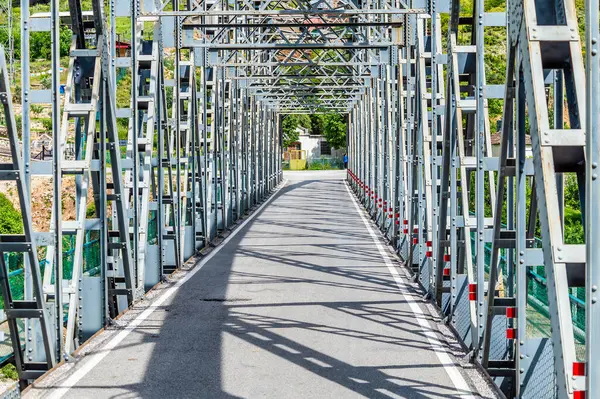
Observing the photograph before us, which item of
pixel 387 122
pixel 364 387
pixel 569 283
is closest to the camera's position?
pixel 569 283

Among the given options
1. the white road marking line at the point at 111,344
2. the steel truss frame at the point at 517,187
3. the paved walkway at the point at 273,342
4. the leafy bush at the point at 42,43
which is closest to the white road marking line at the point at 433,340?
the paved walkway at the point at 273,342

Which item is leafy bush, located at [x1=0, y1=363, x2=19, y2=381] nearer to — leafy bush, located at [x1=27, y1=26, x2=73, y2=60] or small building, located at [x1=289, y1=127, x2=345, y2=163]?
leafy bush, located at [x1=27, y1=26, x2=73, y2=60]

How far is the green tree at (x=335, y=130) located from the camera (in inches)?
3944

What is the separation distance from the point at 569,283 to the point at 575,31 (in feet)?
5.49

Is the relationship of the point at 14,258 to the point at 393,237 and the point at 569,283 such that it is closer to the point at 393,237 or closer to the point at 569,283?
the point at 393,237

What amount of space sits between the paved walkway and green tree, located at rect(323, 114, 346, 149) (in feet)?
269

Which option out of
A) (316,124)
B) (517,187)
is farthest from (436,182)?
(316,124)

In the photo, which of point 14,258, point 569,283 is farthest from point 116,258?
point 569,283

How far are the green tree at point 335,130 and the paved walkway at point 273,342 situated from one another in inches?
3230

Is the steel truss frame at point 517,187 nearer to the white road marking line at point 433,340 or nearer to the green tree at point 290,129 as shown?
the white road marking line at point 433,340

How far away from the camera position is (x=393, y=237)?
2139 cm

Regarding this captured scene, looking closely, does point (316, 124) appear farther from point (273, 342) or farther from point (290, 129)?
point (273, 342)

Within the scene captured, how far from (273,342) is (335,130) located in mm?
90754

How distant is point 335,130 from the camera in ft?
331
